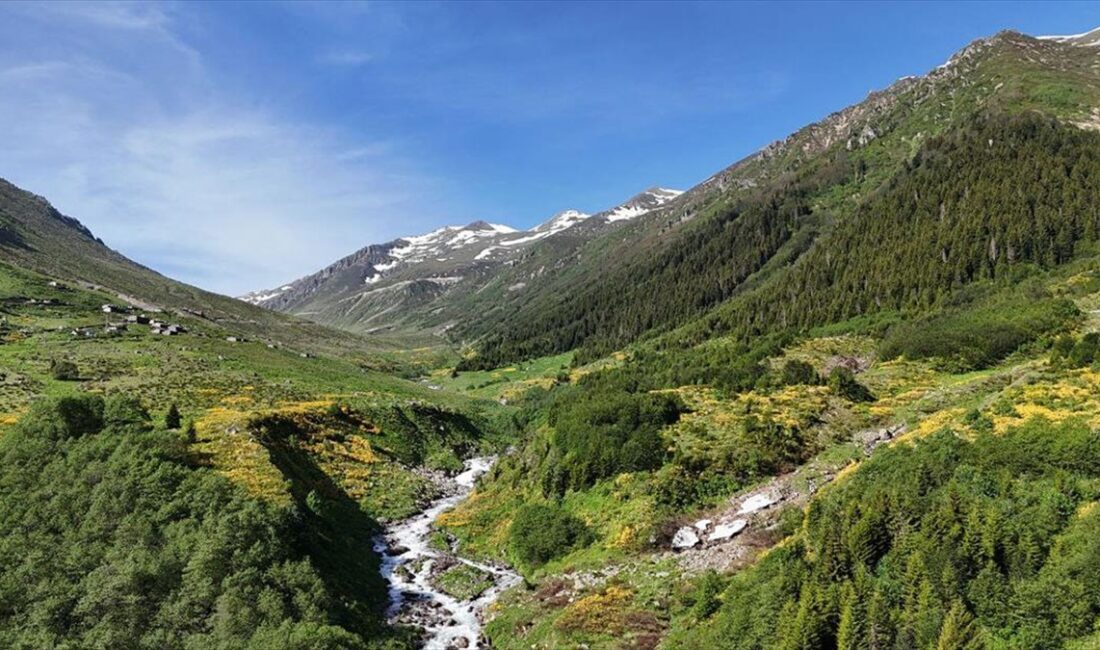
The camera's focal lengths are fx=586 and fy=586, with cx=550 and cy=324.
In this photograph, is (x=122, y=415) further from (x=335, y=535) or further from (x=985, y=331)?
(x=985, y=331)

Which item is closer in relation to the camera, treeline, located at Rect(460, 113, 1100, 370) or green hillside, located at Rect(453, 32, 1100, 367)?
treeline, located at Rect(460, 113, 1100, 370)

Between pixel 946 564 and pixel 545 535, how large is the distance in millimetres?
24849

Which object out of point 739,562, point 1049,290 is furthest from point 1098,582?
point 1049,290

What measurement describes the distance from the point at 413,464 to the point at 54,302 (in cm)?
11384

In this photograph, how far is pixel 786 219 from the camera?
579 feet

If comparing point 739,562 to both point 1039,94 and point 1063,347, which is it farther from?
point 1039,94

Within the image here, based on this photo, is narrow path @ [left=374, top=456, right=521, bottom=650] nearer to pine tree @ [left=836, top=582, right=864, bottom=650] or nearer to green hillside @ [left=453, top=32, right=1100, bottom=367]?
pine tree @ [left=836, top=582, right=864, bottom=650]

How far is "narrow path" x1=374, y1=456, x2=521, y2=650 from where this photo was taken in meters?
33.0

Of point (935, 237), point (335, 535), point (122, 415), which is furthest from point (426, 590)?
point (935, 237)

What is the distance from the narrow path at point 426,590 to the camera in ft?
108

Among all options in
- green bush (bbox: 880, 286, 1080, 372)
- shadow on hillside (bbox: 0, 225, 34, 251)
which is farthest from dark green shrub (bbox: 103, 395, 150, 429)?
shadow on hillside (bbox: 0, 225, 34, 251)

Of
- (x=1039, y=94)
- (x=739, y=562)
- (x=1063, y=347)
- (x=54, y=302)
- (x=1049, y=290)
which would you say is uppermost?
(x=1039, y=94)

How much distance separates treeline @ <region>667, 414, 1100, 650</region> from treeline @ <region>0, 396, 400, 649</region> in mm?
19071

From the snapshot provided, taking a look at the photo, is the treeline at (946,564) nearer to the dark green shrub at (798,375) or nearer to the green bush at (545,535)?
the green bush at (545,535)
